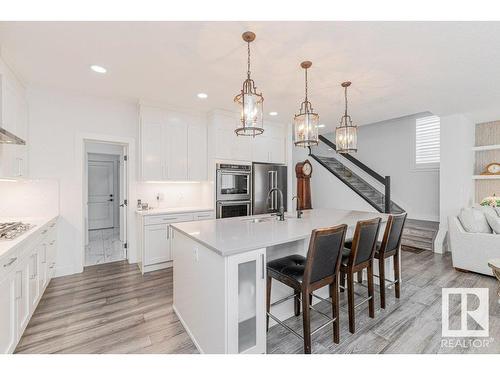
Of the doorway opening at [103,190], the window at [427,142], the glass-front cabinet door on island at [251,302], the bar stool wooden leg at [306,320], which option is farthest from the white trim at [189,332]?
the window at [427,142]

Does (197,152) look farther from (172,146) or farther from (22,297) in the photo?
(22,297)

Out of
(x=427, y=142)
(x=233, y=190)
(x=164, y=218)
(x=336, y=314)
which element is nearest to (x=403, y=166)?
(x=427, y=142)

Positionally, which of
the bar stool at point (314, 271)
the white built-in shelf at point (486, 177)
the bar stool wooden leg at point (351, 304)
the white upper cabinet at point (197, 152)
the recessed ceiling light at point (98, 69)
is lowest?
the bar stool wooden leg at point (351, 304)

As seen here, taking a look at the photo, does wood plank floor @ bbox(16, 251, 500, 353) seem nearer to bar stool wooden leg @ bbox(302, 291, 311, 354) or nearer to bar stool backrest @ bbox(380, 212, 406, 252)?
bar stool wooden leg @ bbox(302, 291, 311, 354)

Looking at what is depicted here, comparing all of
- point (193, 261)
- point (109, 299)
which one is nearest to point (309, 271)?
point (193, 261)

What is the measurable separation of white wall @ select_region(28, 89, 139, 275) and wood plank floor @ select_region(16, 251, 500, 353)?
1.73 feet

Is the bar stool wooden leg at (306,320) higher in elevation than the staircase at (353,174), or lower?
lower

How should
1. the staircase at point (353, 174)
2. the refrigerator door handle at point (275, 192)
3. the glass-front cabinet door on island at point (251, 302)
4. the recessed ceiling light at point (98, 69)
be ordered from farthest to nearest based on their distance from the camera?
the staircase at point (353, 174)
the refrigerator door handle at point (275, 192)
the recessed ceiling light at point (98, 69)
the glass-front cabinet door on island at point (251, 302)

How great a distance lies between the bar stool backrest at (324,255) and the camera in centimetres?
171

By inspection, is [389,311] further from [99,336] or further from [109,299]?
[109,299]

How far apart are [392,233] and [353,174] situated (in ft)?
15.7

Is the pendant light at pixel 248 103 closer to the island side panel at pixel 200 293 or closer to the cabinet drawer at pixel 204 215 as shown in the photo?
the island side panel at pixel 200 293

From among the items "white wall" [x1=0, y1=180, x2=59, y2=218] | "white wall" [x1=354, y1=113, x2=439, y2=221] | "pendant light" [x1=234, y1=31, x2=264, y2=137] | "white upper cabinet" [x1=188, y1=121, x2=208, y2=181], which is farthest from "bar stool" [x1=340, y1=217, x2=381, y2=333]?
"white wall" [x1=354, y1=113, x2=439, y2=221]

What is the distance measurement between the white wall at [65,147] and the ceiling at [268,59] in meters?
0.33
